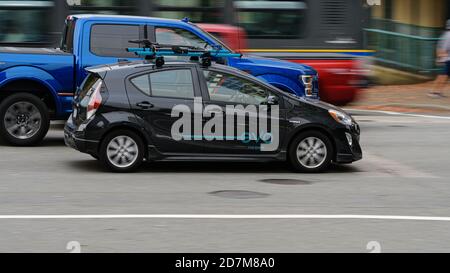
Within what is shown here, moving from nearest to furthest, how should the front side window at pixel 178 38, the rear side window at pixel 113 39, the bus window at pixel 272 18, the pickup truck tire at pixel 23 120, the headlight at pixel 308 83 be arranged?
the pickup truck tire at pixel 23 120
the rear side window at pixel 113 39
the front side window at pixel 178 38
the headlight at pixel 308 83
the bus window at pixel 272 18

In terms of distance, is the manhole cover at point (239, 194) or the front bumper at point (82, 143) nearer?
the manhole cover at point (239, 194)

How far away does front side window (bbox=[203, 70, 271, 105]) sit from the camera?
11.9 meters

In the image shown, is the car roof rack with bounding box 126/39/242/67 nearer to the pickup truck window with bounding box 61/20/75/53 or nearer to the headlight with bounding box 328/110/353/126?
the pickup truck window with bounding box 61/20/75/53

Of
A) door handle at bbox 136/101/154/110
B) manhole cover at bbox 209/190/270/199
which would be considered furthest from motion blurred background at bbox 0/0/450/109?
manhole cover at bbox 209/190/270/199

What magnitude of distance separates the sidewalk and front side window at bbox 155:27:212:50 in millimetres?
5261

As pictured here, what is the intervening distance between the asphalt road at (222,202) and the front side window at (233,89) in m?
0.94

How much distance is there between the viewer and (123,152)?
459 inches

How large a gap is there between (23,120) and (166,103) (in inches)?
119

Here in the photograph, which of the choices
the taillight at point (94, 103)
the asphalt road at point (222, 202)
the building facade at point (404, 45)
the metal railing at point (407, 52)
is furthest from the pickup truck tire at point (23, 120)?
the metal railing at point (407, 52)

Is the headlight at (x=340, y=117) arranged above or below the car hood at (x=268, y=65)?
below

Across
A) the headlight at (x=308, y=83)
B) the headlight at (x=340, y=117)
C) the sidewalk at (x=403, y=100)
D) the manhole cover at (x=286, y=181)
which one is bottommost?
the sidewalk at (x=403, y=100)

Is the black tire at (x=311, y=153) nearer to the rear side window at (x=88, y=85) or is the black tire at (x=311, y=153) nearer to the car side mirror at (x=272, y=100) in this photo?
the car side mirror at (x=272, y=100)

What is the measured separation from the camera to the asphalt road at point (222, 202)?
799 cm

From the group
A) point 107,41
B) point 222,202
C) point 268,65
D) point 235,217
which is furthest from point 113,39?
point 235,217
